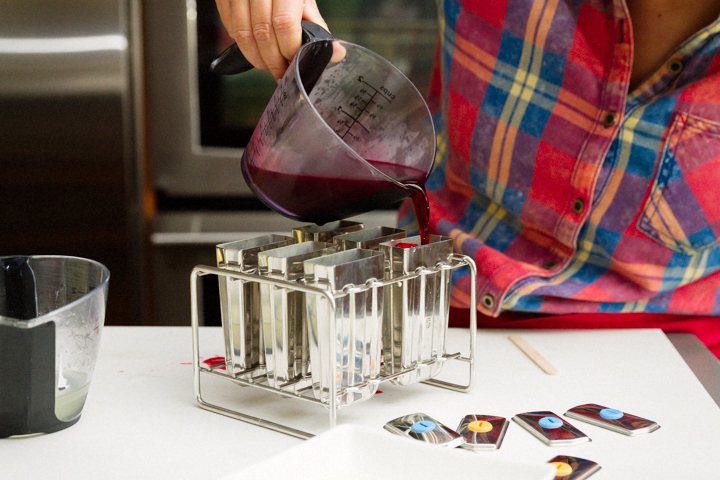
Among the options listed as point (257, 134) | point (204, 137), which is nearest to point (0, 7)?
point (204, 137)

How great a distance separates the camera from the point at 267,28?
2.71 ft

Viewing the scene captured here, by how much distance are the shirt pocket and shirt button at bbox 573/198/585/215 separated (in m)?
0.08

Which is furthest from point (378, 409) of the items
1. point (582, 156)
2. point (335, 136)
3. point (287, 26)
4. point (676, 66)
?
point (676, 66)

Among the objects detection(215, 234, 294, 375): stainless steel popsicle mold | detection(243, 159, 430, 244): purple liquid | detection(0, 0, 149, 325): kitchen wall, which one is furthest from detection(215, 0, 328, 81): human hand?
detection(0, 0, 149, 325): kitchen wall

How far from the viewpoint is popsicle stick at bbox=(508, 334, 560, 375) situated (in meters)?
0.88

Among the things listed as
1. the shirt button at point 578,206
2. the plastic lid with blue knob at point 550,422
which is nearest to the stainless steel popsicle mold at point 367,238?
the plastic lid with blue knob at point 550,422

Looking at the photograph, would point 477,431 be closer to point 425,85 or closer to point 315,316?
point 315,316

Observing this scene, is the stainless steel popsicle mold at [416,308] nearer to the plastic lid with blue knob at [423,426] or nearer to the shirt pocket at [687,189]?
the plastic lid with blue knob at [423,426]

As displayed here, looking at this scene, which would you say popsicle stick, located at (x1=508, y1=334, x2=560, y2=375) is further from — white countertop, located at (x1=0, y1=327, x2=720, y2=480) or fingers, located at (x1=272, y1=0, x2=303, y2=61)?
fingers, located at (x1=272, y1=0, x2=303, y2=61)

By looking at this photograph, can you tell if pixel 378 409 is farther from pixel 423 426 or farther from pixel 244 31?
pixel 244 31

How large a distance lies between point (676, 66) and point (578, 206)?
236 mm

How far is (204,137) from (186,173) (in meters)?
0.12

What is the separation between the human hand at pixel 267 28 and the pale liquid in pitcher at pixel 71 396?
0.41 metres

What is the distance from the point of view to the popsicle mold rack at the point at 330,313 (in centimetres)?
67
